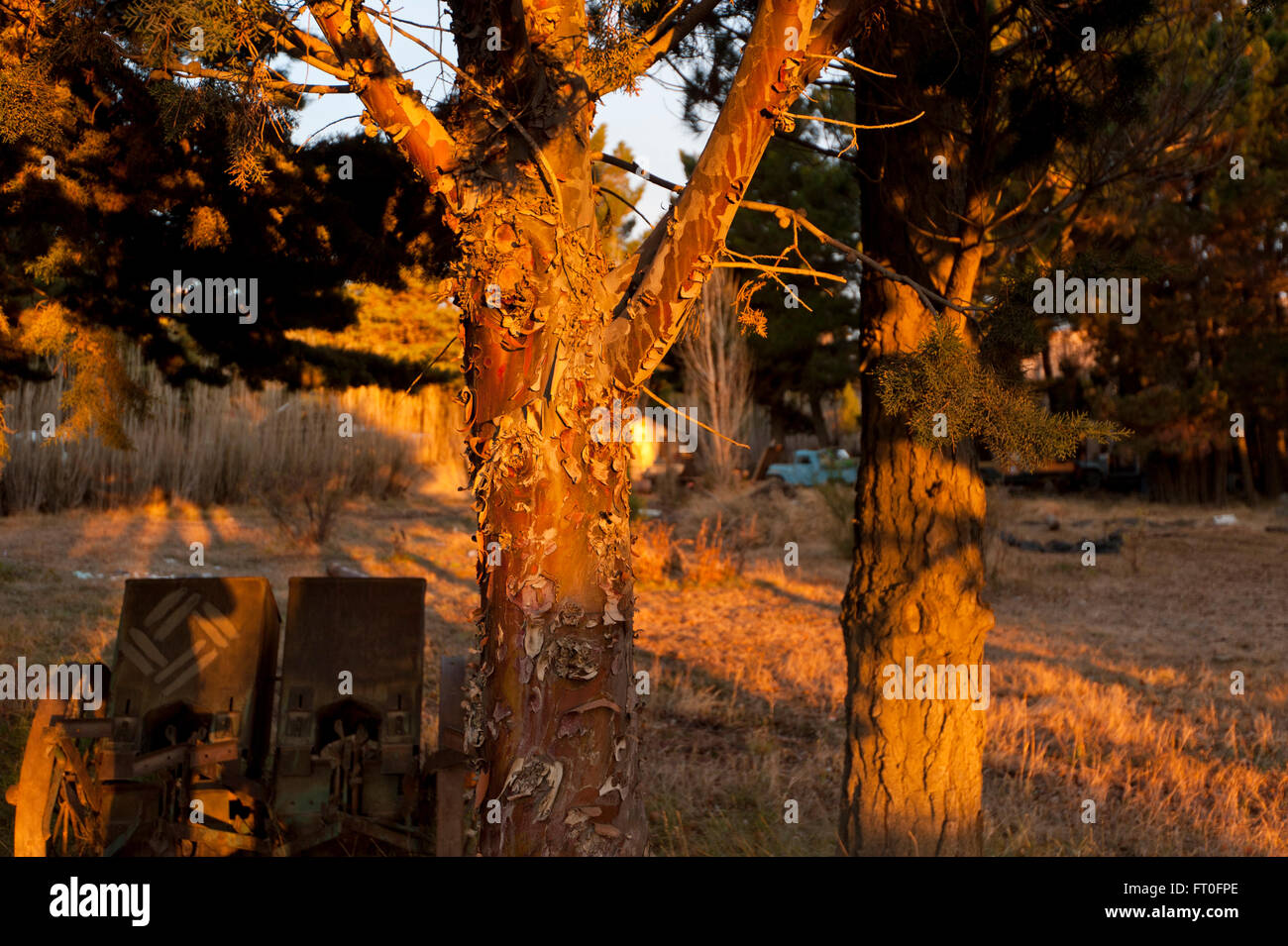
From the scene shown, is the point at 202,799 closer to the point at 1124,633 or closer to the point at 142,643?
the point at 142,643

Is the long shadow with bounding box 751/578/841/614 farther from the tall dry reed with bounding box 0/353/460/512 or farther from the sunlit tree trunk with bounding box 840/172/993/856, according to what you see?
the sunlit tree trunk with bounding box 840/172/993/856

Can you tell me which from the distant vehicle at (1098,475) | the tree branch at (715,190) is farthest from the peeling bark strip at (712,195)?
the distant vehicle at (1098,475)

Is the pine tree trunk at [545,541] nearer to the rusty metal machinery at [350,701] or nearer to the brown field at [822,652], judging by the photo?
the rusty metal machinery at [350,701]

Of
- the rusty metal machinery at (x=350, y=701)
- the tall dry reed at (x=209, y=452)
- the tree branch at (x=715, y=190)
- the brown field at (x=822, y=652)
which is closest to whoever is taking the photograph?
the tree branch at (x=715, y=190)

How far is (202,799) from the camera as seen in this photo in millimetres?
3375

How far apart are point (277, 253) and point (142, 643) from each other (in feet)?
8.21

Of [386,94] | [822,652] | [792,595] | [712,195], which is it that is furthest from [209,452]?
[712,195]

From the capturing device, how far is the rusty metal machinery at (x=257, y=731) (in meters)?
3.21

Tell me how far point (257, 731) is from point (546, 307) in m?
2.17

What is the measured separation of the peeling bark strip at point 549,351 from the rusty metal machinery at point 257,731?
69 cm

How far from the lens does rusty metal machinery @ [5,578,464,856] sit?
3.21m

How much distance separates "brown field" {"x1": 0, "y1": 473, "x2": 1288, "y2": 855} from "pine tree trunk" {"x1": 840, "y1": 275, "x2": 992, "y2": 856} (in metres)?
0.70

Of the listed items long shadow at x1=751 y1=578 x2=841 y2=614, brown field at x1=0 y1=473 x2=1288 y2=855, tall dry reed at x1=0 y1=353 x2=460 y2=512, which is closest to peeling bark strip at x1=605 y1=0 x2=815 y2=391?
brown field at x1=0 y1=473 x2=1288 y2=855

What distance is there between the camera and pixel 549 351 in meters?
2.65
